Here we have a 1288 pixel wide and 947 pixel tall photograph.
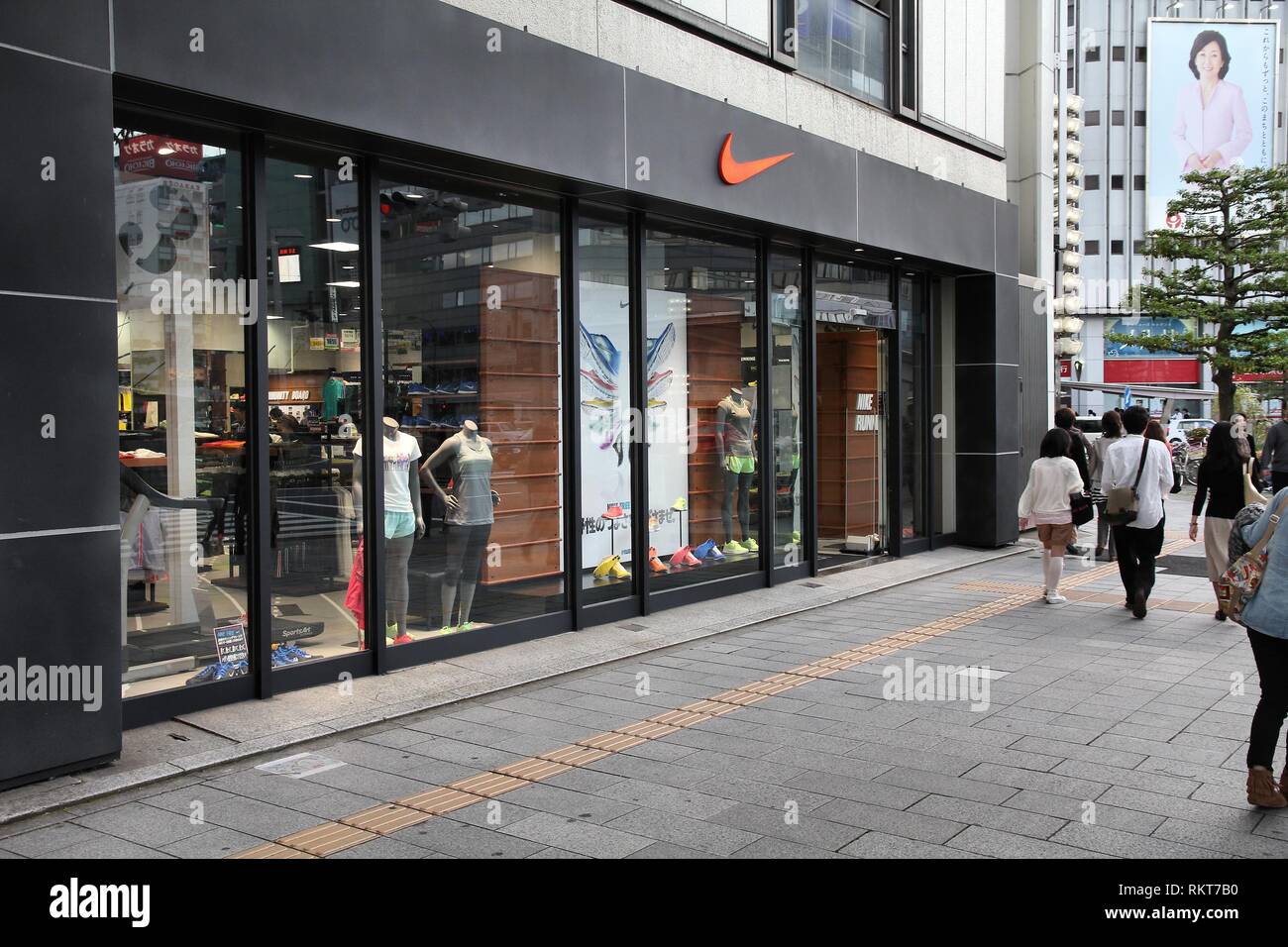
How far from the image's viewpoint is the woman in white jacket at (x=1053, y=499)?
10.7 metres

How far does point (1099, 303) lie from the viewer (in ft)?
202

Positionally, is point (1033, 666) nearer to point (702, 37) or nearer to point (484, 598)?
point (484, 598)

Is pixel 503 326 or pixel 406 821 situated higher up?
pixel 503 326

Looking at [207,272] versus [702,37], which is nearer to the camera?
[207,272]

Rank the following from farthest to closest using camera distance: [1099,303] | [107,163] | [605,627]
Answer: [1099,303] < [605,627] < [107,163]

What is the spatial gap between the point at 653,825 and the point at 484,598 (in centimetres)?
401

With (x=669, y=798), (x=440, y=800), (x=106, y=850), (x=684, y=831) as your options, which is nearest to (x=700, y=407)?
(x=669, y=798)

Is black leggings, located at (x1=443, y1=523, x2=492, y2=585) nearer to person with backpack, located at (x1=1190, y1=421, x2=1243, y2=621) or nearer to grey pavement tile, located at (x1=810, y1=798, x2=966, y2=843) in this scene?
grey pavement tile, located at (x1=810, y1=798, x2=966, y2=843)

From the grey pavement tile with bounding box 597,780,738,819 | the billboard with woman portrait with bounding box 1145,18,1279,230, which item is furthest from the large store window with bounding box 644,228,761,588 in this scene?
the billboard with woman portrait with bounding box 1145,18,1279,230

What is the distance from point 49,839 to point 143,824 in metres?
0.37

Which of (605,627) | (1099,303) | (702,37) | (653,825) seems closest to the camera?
(653,825)

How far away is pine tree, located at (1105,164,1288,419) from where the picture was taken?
3028cm
